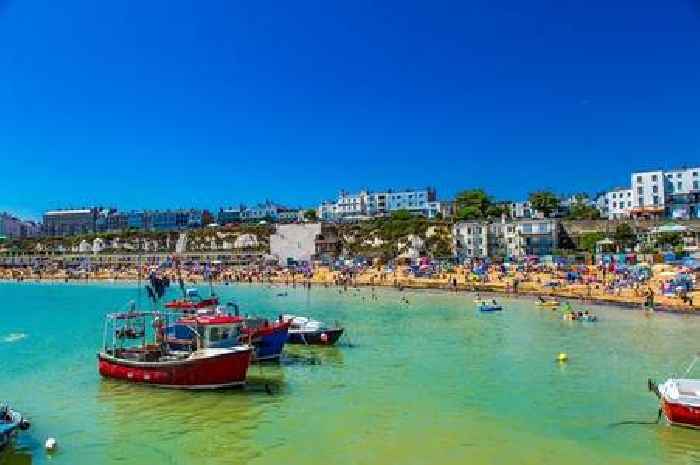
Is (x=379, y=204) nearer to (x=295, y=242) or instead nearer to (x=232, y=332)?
(x=295, y=242)

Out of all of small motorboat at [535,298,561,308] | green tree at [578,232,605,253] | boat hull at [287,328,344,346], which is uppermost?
green tree at [578,232,605,253]

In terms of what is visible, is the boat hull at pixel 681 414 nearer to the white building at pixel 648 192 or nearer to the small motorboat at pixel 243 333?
the small motorboat at pixel 243 333

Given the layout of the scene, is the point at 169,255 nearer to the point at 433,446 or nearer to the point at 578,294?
the point at 578,294

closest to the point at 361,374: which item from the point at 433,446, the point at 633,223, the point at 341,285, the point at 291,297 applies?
the point at 433,446

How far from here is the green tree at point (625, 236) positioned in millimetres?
95500

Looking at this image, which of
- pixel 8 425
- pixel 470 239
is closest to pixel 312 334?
pixel 8 425

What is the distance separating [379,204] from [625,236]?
294 ft

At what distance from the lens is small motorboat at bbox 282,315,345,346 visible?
129 feet

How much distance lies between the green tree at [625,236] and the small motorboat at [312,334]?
6829 centimetres

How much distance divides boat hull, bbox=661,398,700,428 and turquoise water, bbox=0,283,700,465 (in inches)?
Answer: 14.8

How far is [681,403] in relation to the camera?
20.7 meters

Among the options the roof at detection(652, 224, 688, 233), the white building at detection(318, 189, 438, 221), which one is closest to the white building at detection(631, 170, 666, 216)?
the roof at detection(652, 224, 688, 233)

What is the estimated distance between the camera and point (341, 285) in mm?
93688

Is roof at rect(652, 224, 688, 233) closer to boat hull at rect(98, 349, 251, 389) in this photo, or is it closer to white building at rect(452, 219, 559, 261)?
white building at rect(452, 219, 559, 261)
